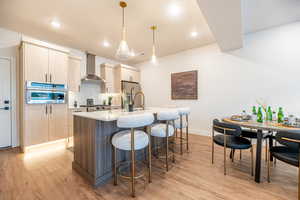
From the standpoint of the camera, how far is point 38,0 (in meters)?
1.98

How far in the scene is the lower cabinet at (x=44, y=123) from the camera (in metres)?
2.67

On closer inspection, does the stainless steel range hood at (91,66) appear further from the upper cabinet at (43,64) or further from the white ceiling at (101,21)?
the upper cabinet at (43,64)

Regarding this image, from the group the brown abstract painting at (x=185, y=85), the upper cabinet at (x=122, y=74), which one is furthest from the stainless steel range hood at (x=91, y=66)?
the brown abstract painting at (x=185, y=85)

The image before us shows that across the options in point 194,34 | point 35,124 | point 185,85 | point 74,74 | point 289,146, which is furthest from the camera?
point 185,85

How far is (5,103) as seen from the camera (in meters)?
2.80

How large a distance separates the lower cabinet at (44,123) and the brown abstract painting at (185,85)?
11.2 ft

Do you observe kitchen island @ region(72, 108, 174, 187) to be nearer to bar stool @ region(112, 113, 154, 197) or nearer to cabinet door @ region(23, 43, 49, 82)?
bar stool @ region(112, 113, 154, 197)

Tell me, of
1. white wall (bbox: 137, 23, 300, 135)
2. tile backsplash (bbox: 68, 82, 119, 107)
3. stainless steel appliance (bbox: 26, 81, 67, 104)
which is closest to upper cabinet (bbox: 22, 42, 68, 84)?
stainless steel appliance (bbox: 26, 81, 67, 104)

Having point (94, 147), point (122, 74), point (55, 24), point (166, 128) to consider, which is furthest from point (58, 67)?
point (166, 128)

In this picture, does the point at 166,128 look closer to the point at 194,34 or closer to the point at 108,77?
the point at 194,34

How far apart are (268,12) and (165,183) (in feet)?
11.5

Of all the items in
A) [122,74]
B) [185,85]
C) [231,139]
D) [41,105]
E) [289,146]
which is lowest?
[231,139]

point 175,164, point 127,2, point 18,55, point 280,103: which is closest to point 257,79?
point 280,103

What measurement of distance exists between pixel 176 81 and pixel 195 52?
3.63ft
